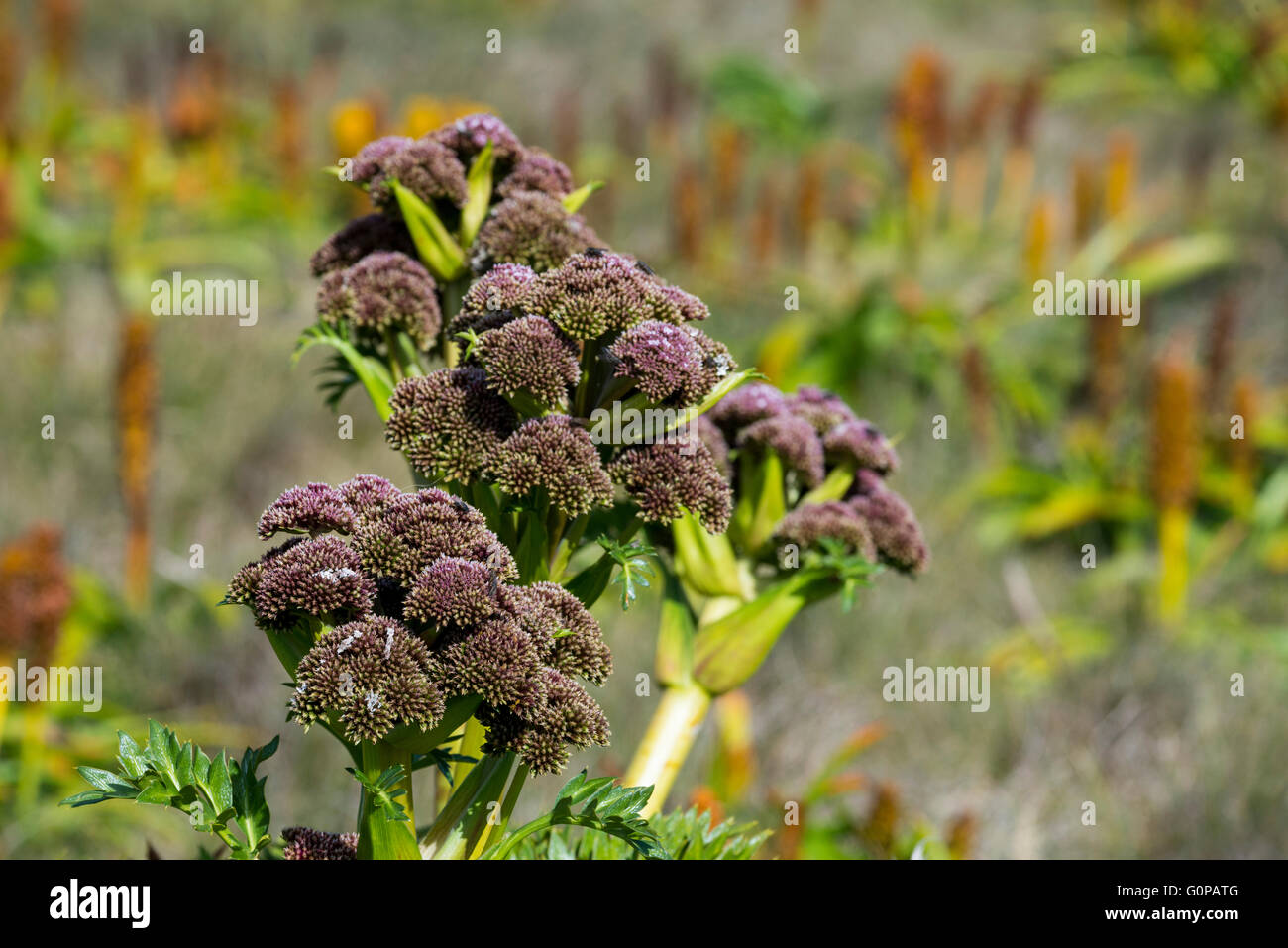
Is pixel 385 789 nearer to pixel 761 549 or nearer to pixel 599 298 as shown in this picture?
pixel 599 298

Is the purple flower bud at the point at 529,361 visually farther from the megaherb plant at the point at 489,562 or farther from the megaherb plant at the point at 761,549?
the megaherb plant at the point at 761,549

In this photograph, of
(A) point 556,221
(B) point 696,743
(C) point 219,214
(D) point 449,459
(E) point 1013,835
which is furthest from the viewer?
(C) point 219,214

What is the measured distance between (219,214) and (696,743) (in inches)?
244

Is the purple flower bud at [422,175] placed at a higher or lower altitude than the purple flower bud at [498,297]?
higher

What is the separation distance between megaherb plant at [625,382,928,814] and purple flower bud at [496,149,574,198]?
1.35 ft

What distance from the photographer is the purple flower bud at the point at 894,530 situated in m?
1.89

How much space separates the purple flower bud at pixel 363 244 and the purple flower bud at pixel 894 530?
79 centimetres

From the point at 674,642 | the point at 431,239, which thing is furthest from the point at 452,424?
the point at 674,642

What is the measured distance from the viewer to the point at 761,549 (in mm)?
1921

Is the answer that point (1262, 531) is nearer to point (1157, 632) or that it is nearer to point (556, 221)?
point (1157, 632)

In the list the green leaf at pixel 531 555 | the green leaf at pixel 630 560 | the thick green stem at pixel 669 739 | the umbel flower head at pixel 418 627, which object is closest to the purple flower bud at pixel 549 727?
the umbel flower head at pixel 418 627

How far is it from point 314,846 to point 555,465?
1.66 ft
